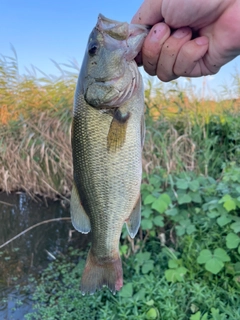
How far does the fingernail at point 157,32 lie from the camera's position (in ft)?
4.13

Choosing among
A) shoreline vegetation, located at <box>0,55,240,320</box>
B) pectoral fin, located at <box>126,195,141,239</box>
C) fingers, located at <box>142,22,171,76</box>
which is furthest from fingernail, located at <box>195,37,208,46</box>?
shoreline vegetation, located at <box>0,55,240,320</box>

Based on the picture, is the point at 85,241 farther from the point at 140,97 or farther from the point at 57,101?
the point at 140,97

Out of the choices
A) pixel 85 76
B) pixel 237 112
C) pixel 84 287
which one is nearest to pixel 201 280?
pixel 84 287

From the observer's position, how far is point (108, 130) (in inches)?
48.9

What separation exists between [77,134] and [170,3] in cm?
62

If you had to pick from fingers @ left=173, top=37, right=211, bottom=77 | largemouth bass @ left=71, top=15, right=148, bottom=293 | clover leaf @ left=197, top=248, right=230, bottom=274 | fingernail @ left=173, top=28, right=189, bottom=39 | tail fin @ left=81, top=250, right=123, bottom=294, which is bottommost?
clover leaf @ left=197, top=248, right=230, bottom=274

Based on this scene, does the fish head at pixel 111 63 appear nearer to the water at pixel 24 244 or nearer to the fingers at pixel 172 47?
the fingers at pixel 172 47

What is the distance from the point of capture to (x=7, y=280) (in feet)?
9.29

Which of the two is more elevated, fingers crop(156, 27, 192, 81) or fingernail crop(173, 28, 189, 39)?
fingernail crop(173, 28, 189, 39)

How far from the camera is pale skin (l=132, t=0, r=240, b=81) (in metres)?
1.23

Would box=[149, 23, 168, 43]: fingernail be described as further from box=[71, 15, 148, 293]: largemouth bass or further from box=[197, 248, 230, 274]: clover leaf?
box=[197, 248, 230, 274]: clover leaf

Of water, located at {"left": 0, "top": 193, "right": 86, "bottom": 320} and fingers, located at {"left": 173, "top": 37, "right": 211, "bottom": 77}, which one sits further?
water, located at {"left": 0, "top": 193, "right": 86, "bottom": 320}

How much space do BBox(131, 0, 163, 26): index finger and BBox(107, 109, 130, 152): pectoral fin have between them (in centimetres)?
42

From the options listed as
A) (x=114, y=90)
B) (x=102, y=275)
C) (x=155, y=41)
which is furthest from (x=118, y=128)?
(x=102, y=275)
